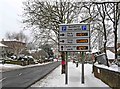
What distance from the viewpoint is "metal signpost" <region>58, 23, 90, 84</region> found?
80.0 feet

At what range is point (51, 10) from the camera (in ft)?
121

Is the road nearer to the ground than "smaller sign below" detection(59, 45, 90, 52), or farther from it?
nearer to the ground

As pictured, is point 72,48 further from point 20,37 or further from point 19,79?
point 20,37

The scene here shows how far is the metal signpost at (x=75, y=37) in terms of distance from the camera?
24.4 m

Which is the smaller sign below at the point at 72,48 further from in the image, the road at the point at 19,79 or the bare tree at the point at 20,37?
the bare tree at the point at 20,37

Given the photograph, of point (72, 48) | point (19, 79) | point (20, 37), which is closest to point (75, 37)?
point (72, 48)

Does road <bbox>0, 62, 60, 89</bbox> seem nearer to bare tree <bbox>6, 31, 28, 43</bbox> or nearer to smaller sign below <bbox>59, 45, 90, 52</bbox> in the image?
smaller sign below <bbox>59, 45, 90, 52</bbox>

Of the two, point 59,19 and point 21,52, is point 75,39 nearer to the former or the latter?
point 59,19

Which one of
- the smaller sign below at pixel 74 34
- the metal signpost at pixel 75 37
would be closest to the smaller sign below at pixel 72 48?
the metal signpost at pixel 75 37

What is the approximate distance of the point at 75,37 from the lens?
24.6 meters

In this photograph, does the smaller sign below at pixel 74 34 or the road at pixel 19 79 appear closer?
the road at pixel 19 79

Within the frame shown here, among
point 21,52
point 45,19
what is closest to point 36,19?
point 45,19

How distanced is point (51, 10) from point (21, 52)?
10289 centimetres

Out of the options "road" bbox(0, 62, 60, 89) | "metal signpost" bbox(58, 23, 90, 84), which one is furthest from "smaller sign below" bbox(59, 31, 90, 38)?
"road" bbox(0, 62, 60, 89)
